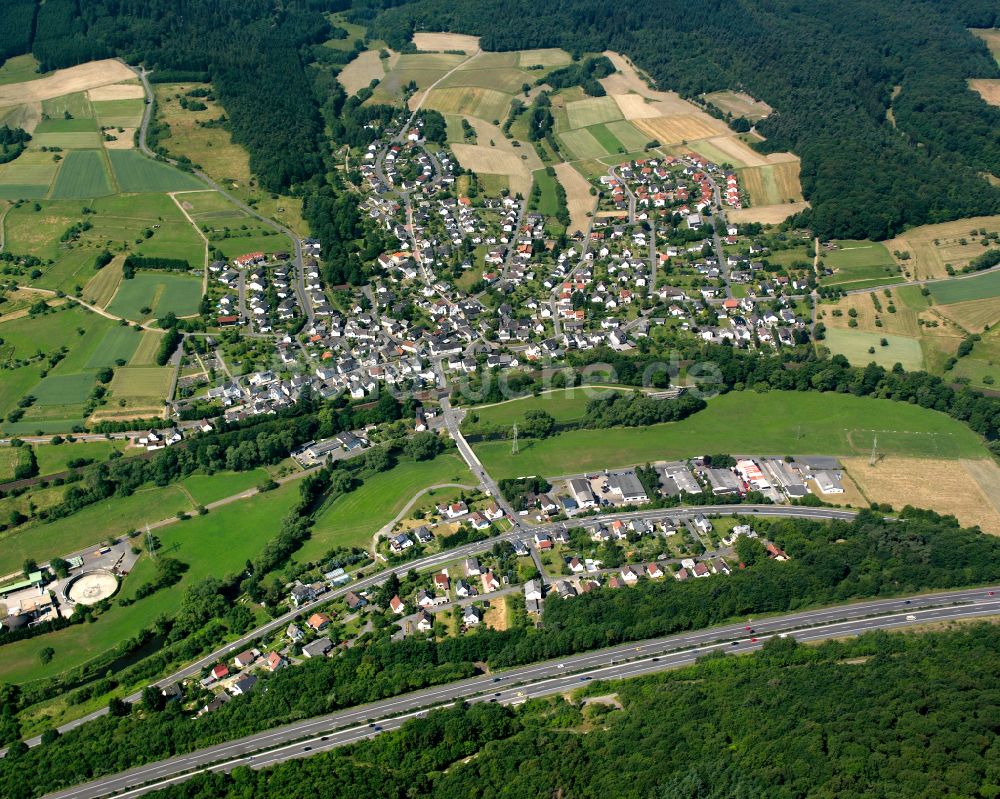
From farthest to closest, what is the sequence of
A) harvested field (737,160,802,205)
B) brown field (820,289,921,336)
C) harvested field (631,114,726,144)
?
1. harvested field (631,114,726,144)
2. harvested field (737,160,802,205)
3. brown field (820,289,921,336)

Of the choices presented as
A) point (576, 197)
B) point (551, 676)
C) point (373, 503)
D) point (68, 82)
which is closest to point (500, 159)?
point (576, 197)

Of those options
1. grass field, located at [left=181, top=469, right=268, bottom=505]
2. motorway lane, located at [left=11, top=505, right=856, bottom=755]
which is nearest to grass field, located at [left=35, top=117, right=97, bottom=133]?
grass field, located at [left=181, top=469, right=268, bottom=505]

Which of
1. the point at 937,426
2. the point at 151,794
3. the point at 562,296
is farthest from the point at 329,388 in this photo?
the point at 937,426

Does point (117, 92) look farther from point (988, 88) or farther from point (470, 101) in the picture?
point (988, 88)

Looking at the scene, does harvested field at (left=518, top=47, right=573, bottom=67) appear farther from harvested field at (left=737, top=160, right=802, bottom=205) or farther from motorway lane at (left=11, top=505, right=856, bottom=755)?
motorway lane at (left=11, top=505, right=856, bottom=755)

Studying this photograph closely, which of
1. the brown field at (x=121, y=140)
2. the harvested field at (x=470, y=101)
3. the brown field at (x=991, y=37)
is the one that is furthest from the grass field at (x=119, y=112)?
the brown field at (x=991, y=37)

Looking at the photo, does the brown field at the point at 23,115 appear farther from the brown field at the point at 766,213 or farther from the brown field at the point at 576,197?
the brown field at the point at 766,213
